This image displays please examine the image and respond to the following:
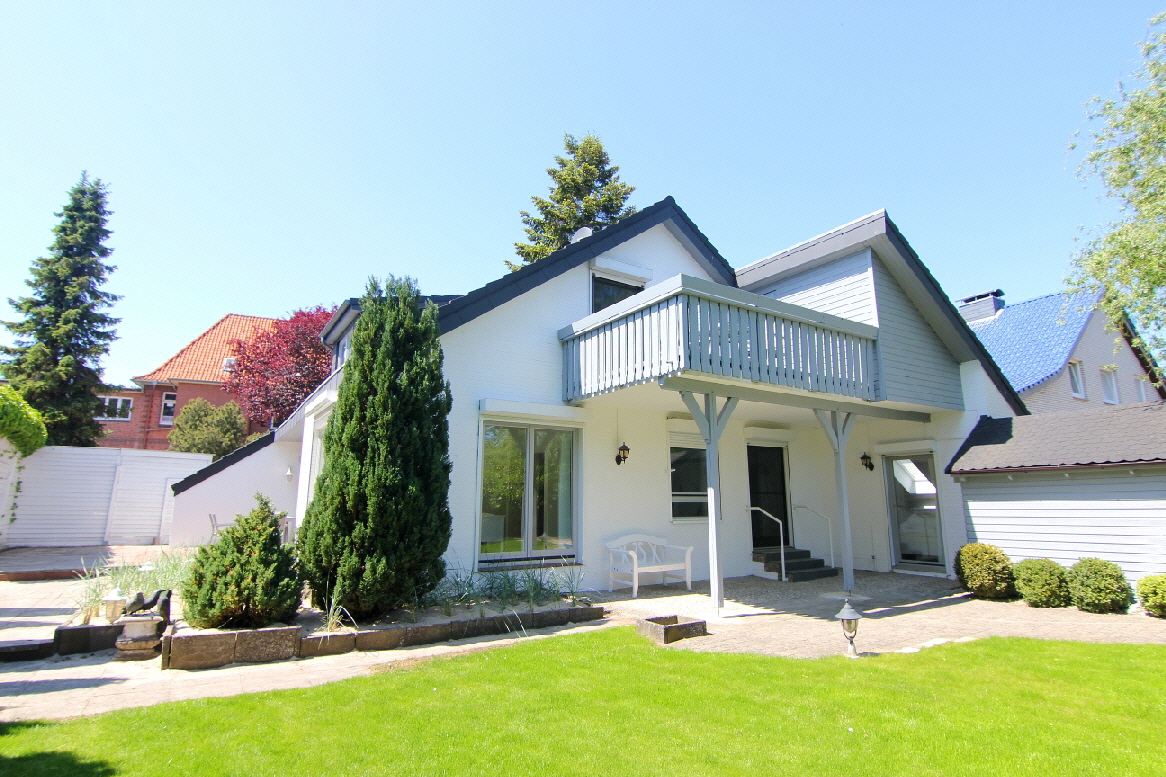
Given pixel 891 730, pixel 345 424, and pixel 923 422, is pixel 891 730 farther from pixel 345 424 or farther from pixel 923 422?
pixel 923 422

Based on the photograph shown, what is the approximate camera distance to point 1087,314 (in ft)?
54.5

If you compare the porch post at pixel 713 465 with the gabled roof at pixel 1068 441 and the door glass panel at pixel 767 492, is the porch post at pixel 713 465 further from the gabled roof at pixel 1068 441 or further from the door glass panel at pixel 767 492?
the gabled roof at pixel 1068 441

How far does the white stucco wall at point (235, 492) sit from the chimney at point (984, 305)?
71.3 feet

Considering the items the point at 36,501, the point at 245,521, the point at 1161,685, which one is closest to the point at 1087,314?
the point at 1161,685

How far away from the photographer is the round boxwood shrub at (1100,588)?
8055 mm

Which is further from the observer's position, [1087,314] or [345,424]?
[1087,314]

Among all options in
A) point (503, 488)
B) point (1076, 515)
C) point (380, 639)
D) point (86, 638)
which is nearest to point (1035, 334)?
point (1076, 515)

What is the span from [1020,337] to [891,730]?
58.4 feet

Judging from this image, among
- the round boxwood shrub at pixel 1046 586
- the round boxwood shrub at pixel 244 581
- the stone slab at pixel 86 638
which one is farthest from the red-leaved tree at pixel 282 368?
the round boxwood shrub at pixel 1046 586

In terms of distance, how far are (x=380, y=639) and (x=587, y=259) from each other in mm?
6841

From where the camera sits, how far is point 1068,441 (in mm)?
9266

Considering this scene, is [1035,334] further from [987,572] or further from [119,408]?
[119,408]

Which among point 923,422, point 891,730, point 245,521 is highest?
point 923,422

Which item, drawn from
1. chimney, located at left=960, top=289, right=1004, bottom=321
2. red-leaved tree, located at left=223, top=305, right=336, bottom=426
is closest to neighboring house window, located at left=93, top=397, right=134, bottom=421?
red-leaved tree, located at left=223, top=305, right=336, bottom=426
